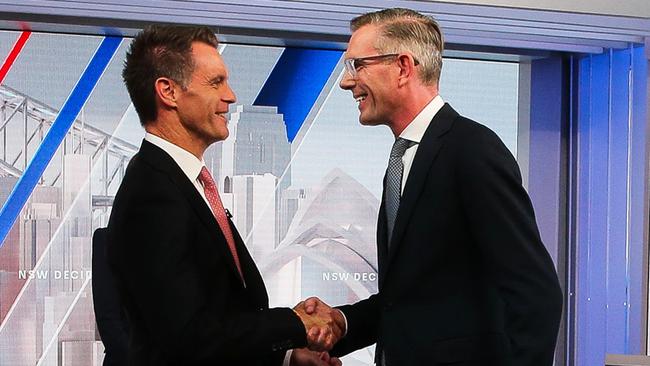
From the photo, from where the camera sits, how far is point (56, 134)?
5.18 meters

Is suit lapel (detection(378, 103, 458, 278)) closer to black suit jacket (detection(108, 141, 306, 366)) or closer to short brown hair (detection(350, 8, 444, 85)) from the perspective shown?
short brown hair (detection(350, 8, 444, 85))

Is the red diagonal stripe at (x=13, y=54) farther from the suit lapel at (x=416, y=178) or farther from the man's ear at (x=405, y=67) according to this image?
the suit lapel at (x=416, y=178)

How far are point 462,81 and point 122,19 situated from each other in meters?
1.84

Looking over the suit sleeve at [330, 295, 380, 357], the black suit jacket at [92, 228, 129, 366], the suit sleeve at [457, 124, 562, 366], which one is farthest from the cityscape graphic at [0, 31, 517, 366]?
the suit sleeve at [457, 124, 562, 366]

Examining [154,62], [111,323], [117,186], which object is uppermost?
[154,62]

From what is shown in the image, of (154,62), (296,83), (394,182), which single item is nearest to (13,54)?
(296,83)

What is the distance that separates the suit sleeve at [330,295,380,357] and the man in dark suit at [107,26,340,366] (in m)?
0.22

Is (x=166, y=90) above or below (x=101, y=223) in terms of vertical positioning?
above

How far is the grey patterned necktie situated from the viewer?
2.49 metres

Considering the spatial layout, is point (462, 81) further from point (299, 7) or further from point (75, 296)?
point (75, 296)

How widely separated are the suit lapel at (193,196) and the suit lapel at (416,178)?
363mm

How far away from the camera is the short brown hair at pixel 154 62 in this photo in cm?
244

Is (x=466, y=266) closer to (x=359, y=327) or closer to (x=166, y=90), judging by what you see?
(x=359, y=327)

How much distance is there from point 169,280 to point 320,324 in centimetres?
51
